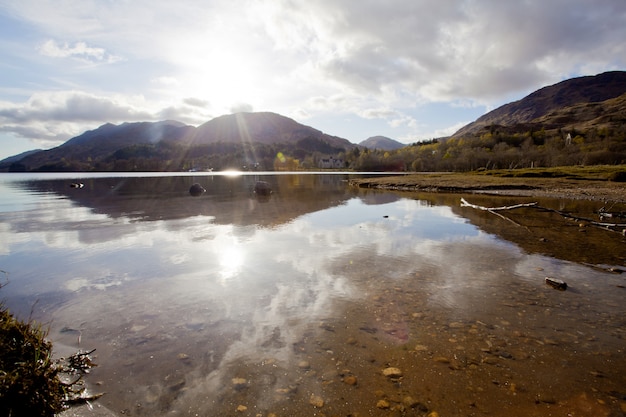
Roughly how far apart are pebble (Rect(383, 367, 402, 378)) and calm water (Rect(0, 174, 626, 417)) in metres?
0.09

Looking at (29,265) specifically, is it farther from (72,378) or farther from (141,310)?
(72,378)

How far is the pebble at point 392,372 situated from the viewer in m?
5.93

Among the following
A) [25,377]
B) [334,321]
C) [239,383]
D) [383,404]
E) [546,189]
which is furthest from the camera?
[546,189]

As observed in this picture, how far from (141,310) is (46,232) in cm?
1656

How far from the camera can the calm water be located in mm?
5402

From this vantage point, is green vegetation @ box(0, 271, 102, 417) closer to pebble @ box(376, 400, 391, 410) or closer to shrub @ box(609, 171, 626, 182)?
pebble @ box(376, 400, 391, 410)

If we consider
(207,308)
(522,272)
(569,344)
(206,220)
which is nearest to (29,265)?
(207,308)

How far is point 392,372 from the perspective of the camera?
6.02 m

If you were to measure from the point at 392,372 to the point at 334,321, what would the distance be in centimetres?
233

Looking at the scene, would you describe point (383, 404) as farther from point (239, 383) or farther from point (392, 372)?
point (239, 383)

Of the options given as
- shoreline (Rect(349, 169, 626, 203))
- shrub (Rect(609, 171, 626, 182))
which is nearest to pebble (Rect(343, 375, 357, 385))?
shoreline (Rect(349, 169, 626, 203))

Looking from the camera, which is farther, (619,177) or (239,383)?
(619,177)

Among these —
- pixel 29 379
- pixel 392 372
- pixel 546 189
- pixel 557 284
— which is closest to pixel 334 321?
pixel 392 372

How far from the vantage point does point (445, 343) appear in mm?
7051
